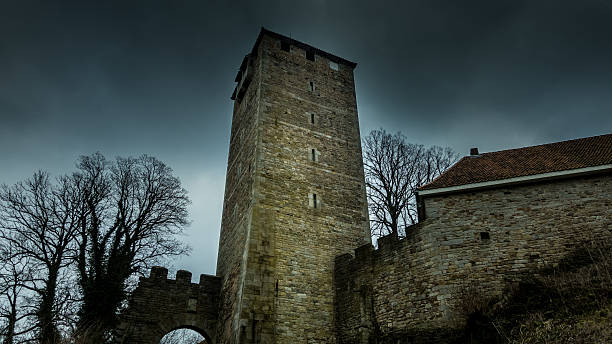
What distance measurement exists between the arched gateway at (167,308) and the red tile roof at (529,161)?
753 centimetres

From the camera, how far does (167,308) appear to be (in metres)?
13.6

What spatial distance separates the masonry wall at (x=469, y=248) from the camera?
388 inches

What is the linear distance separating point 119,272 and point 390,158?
1215 centimetres

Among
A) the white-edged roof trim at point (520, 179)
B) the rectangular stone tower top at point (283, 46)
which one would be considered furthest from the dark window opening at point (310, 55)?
the white-edged roof trim at point (520, 179)

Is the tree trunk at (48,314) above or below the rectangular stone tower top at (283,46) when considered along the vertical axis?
below

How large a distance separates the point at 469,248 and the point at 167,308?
29.1 ft

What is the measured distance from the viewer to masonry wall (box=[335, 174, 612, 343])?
985cm

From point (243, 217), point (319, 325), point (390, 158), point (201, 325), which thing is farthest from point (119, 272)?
point (390, 158)

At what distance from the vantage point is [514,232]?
10.3 meters

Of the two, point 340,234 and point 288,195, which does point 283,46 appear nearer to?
point 288,195

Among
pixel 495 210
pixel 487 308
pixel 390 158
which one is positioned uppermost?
pixel 390 158

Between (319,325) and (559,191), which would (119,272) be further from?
(559,191)

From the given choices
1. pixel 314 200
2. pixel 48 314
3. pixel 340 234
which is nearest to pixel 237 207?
pixel 314 200

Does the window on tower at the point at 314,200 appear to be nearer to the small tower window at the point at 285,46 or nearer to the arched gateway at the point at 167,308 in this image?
the arched gateway at the point at 167,308
